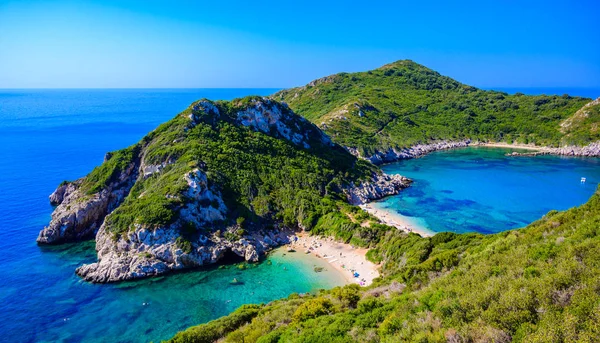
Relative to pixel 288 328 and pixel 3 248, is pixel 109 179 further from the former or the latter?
pixel 288 328

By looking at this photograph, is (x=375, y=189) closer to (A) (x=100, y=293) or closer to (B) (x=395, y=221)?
(B) (x=395, y=221)

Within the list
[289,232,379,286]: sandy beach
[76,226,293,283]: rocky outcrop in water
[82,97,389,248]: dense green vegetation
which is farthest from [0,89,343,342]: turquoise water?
[82,97,389,248]: dense green vegetation

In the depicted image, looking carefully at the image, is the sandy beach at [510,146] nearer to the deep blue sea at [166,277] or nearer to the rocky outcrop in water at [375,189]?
the deep blue sea at [166,277]

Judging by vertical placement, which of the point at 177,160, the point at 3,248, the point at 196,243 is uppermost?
the point at 177,160

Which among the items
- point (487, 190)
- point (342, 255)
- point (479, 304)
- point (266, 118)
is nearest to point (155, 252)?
point (342, 255)

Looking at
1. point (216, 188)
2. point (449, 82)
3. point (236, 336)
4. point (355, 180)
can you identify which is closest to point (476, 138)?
point (449, 82)

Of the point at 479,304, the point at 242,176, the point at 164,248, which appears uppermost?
the point at 479,304

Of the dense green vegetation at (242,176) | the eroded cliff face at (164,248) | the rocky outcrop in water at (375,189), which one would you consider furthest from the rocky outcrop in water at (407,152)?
the eroded cliff face at (164,248)
